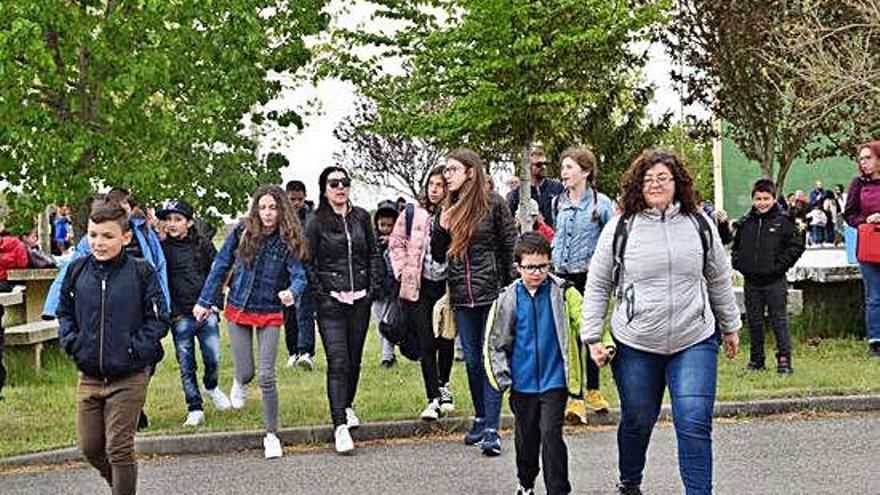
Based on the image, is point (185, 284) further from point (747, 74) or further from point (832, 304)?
point (747, 74)

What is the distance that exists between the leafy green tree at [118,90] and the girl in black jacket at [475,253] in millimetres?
8084

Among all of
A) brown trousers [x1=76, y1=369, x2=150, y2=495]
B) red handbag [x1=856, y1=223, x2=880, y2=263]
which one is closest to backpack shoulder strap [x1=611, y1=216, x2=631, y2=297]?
brown trousers [x1=76, y1=369, x2=150, y2=495]

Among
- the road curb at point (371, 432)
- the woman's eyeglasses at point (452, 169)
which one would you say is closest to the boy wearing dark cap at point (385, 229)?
the road curb at point (371, 432)

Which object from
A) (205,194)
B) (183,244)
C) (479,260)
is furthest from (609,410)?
(205,194)

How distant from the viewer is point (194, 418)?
1052 centimetres

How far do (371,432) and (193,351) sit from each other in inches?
64.6

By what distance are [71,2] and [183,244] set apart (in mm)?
7091

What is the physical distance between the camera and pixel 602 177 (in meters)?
35.9

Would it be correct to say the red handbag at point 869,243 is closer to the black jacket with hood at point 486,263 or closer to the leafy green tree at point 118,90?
the black jacket with hood at point 486,263

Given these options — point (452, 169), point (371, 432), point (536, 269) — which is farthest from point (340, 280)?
point (536, 269)

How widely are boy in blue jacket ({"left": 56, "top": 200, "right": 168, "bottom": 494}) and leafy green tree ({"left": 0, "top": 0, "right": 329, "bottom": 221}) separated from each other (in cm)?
911

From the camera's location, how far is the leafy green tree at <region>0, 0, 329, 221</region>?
1636cm

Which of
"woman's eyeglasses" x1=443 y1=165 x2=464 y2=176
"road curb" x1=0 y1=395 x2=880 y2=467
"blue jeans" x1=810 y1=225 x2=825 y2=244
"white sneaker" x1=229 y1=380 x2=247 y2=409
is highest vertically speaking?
"woman's eyeglasses" x1=443 y1=165 x2=464 y2=176

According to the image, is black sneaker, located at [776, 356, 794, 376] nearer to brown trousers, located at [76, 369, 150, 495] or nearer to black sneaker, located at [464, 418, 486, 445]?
black sneaker, located at [464, 418, 486, 445]
